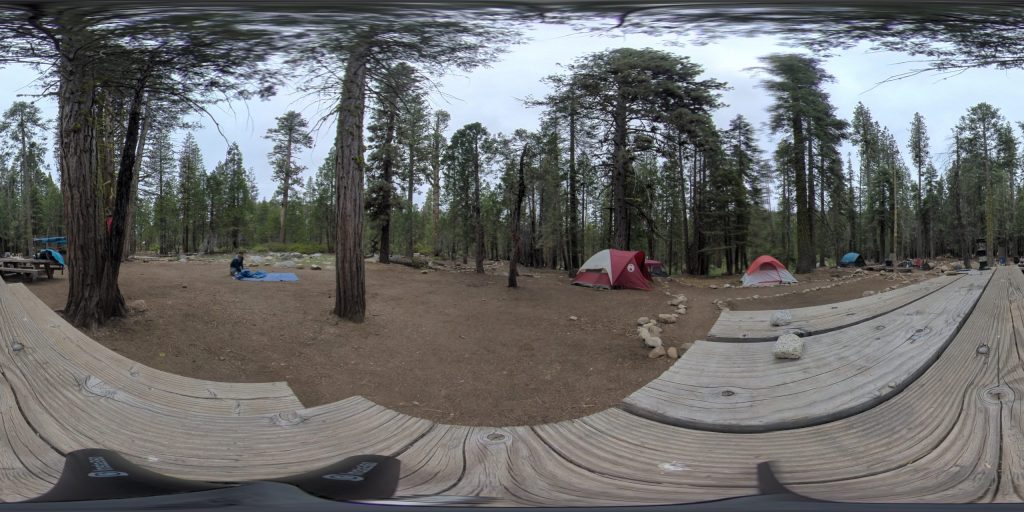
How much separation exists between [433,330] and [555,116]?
2.31ft

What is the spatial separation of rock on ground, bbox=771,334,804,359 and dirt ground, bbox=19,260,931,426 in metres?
0.10

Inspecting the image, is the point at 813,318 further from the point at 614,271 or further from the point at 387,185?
the point at 387,185

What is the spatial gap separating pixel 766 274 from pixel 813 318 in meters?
0.17

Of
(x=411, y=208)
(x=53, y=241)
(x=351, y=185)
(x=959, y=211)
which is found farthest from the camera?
(x=411, y=208)

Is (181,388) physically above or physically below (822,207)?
below

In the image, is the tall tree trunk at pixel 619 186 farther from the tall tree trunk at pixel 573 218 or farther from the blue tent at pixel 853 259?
the blue tent at pixel 853 259

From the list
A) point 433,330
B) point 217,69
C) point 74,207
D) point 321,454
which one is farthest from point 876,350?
point 74,207

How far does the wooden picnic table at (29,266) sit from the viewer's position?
0.99 metres

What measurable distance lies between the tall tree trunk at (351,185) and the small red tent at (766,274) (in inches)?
39.6

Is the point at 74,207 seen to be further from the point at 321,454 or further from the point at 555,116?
the point at 555,116

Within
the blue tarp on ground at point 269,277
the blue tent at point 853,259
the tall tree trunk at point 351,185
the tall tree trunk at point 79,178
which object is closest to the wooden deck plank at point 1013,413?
the blue tent at point 853,259

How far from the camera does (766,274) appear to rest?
3.43ft

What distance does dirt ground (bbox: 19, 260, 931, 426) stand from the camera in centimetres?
85

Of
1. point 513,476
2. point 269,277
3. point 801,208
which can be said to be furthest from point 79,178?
point 801,208
